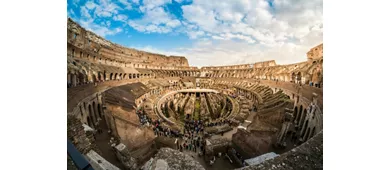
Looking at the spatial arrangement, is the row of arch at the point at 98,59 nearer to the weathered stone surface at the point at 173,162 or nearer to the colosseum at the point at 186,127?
the colosseum at the point at 186,127

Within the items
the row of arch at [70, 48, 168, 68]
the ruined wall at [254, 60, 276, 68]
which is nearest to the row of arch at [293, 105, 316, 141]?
the ruined wall at [254, 60, 276, 68]

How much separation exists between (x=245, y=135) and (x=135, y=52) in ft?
96.5

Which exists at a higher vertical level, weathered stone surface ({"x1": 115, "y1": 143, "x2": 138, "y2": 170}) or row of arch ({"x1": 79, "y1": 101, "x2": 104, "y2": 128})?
row of arch ({"x1": 79, "y1": 101, "x2": 104, "y2": 128})

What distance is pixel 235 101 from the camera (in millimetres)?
19500

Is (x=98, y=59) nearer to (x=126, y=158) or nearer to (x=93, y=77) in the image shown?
(x=93, y=77)

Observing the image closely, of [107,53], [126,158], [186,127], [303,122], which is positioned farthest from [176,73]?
[126,158]

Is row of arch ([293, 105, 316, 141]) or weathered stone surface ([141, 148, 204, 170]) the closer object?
weathered stone surface ([141, 148, 204, 170])

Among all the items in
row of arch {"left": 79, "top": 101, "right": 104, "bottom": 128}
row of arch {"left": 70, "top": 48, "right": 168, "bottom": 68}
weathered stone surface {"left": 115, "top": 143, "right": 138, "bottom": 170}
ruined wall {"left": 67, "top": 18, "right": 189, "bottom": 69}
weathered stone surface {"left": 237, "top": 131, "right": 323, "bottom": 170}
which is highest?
ruined wall {"left": 67, "top": 18, "right": 189, "bottom": 69}

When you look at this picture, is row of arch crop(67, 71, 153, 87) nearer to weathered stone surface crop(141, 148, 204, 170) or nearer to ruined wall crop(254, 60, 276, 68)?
weathered stone surface crop(141, 148, 204, 170)

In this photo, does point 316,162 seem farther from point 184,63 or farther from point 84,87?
point 184,63

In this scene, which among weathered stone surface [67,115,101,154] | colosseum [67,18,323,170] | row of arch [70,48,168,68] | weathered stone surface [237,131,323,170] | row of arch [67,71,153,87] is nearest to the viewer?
weathered stone surface [237,131,323,170]

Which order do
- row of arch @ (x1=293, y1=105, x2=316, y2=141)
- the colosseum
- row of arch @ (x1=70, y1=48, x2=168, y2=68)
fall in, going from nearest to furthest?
the colosseum < row of arch @ (x1=293, y1=105, x2=316, y2=141) < row of arch @ (x1=70, y1=48, x2=168, y2=68)
